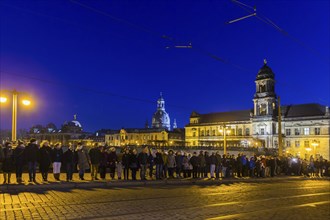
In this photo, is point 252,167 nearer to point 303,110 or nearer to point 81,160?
point 81,160

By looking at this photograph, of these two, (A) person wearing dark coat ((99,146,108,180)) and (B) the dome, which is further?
(B) the dome

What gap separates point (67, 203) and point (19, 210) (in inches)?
Answer: 65.8

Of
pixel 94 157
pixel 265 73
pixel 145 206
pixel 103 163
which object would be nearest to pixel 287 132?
pixel 265 73

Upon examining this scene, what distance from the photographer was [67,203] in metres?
11.2

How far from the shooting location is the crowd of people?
17.2 m

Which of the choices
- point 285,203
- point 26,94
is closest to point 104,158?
point 26,94

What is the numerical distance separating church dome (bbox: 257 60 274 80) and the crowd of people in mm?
82052

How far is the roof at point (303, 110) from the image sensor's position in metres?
106

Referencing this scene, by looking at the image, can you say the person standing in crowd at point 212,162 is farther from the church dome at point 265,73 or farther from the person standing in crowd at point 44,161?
the church dome at point 265,73

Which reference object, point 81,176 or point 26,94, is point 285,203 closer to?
point 81,176

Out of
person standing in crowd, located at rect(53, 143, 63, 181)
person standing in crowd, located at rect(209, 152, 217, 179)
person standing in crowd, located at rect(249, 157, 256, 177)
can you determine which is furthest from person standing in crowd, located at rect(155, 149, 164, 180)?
person standing in crowd, located at rect(249, 157, 256, 177)

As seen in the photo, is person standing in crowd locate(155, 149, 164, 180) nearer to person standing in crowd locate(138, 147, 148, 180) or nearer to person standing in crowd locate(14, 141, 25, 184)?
person standing in crowd locate(138, 147, 148, 180)

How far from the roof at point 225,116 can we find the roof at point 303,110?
38.3ft

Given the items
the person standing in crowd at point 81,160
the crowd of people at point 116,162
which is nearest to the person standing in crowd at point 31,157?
the crowd of people at point 116,162
